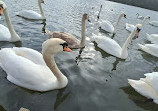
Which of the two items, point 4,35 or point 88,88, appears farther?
point 4,35

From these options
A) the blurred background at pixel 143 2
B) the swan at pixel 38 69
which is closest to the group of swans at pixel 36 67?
the swan at pixel 38 69

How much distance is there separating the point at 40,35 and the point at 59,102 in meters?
6.12

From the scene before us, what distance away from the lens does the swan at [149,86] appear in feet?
15.3

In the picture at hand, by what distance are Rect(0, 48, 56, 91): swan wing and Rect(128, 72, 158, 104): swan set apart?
295 cm

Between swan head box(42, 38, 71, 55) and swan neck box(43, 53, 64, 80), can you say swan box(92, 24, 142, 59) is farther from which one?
swan head box(42, 38, 71, 55)

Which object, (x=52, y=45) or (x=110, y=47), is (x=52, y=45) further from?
(x=110, y=47)

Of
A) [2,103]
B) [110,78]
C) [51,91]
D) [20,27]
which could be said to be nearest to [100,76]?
[110,78]

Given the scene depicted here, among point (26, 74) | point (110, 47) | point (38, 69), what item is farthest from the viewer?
point (110, 47)

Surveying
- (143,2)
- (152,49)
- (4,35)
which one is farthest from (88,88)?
(143,2)

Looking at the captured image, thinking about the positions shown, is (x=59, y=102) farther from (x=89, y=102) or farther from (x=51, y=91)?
(x=89, y=102)

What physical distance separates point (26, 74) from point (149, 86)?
13.1ft

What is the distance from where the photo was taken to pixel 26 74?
13.5 ft

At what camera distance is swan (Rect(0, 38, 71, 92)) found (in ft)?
13.3

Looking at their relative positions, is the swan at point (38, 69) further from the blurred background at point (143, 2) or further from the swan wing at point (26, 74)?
the blurred background at point (143, 2)
